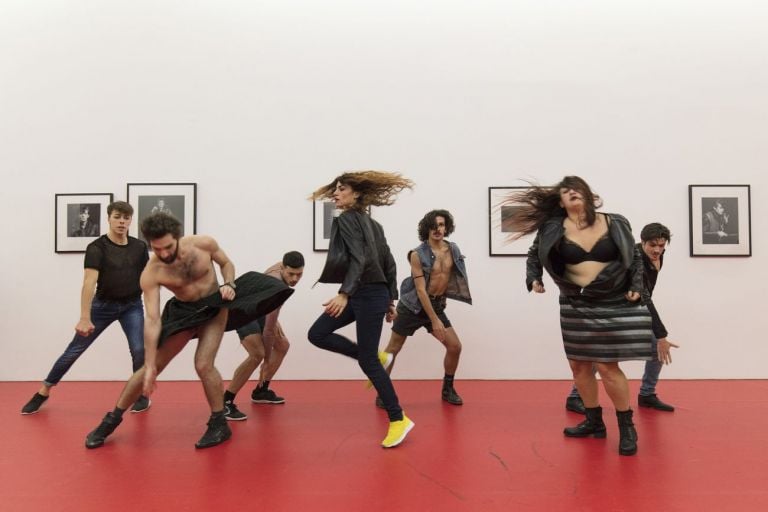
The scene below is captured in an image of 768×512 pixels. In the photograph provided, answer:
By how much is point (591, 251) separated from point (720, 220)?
3.08 metres

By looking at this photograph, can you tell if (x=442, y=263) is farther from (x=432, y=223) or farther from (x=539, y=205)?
(x=539, y=205)

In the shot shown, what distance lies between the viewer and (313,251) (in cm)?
504

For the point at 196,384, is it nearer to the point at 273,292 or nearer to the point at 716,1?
the point at 273,292

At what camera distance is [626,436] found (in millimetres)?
2871

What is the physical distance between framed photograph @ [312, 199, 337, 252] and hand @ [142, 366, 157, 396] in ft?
7.71

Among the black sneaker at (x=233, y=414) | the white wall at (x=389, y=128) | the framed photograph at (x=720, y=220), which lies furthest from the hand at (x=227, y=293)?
the framed photograph at (x=720, y=220)

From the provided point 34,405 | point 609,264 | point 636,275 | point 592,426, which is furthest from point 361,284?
point 34,405

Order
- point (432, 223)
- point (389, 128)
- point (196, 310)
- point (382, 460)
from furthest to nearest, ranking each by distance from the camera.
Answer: point (389, 128), point (432, 223), point (196, 310), point (382, 460)

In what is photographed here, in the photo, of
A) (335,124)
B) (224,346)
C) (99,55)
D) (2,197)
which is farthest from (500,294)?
(2,197)

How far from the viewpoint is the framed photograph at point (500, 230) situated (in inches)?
198

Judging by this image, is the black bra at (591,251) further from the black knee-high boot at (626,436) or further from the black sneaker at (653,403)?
the black sneaker at (653,403)

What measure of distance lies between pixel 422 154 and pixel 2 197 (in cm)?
433

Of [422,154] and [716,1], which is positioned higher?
[716,1]

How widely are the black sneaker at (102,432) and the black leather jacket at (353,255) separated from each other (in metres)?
1.58
